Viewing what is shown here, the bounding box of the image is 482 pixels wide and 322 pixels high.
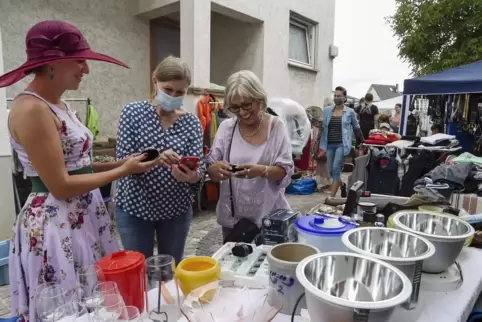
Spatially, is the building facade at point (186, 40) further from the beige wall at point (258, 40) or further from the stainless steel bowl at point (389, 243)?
the stainless steel bowl at point (389, 243)

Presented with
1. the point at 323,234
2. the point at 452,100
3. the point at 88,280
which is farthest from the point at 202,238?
the point at 452,100

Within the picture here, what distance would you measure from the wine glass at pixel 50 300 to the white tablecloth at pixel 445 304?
247 mm

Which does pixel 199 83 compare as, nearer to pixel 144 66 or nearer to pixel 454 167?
pixel 144 66

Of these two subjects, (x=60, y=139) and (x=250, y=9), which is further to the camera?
(x=250, y=9)

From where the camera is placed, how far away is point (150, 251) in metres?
1.85

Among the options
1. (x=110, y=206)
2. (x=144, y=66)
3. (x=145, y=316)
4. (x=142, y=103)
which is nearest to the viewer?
(x=145, y=316)

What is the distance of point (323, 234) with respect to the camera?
126 cm

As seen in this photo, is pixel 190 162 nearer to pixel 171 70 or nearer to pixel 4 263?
pixel 171 70

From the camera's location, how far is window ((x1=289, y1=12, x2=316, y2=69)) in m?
7.84

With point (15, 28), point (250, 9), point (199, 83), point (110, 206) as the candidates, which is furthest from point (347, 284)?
point (250, 9)

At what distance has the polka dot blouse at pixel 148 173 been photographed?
5.67ft

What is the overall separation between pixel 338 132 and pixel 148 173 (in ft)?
15.0

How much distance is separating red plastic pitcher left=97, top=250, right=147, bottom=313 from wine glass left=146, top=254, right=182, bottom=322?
4cm

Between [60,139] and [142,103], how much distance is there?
576 mm
